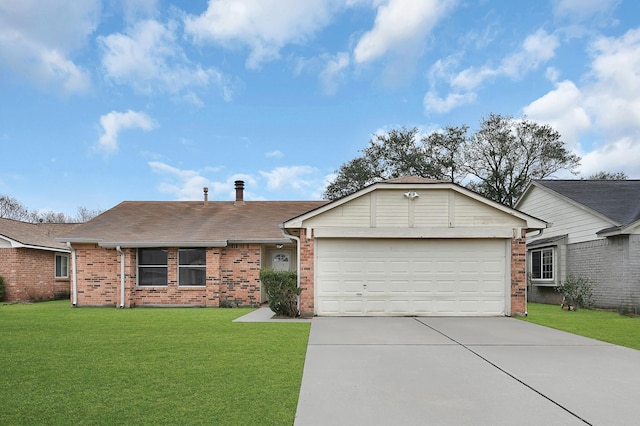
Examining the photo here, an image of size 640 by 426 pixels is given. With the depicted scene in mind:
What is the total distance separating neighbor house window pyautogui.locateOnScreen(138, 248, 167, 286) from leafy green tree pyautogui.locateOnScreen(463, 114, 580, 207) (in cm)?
2766

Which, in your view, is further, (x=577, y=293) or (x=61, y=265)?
(x=61, y=265)

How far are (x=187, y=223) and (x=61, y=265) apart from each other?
926cm

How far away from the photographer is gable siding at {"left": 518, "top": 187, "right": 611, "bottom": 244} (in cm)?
1681

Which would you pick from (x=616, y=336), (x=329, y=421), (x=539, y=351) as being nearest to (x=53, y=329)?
(x=329, y=421)

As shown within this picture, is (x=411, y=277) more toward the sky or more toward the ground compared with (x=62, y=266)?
more toward the sky

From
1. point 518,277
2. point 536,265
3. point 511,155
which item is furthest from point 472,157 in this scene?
point 518,277

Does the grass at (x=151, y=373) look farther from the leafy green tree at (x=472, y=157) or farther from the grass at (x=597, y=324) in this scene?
the leafy green tree at (x=472, y=157)

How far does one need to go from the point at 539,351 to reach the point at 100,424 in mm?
7014

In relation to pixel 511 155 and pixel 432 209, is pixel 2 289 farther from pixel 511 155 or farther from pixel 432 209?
pixel 511 155

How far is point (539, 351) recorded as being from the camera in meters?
7.79

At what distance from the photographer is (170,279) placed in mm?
16406

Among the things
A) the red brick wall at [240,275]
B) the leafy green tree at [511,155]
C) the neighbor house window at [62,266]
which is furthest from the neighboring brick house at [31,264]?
the leafy green tree at [511,155]

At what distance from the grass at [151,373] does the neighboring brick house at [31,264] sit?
32.8ft

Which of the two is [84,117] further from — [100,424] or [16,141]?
[100,424]
